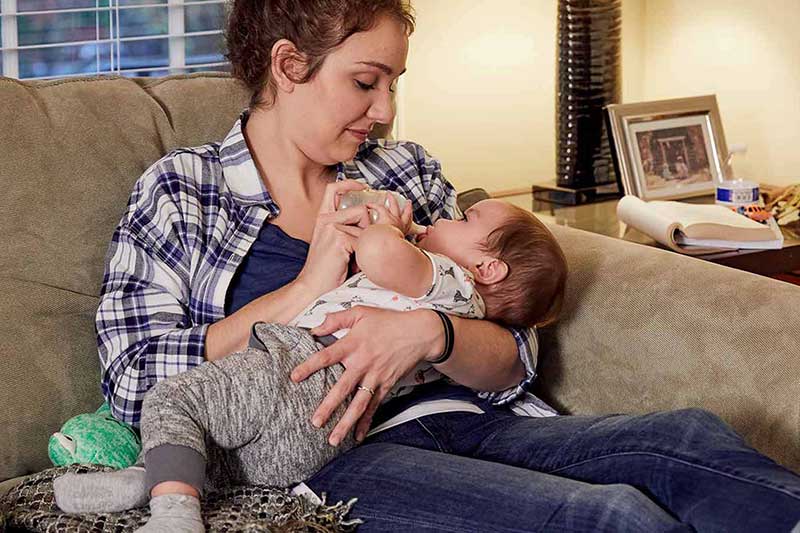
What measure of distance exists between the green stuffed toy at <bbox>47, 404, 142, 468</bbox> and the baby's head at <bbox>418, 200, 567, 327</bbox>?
0.48 meters

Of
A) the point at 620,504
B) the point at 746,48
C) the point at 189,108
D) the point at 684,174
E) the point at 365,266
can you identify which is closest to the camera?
the point at 620,504

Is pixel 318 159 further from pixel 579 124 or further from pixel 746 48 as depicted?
pixel 746 48

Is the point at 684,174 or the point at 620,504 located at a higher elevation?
the point at 684,174

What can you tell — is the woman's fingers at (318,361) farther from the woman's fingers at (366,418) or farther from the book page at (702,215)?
the book page at (702,215)

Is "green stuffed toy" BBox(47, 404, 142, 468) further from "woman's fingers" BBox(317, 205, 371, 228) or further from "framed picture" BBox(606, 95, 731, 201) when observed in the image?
"framed picture" BBox(606, 95, 731, 201)

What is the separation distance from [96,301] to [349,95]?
0.47 metres

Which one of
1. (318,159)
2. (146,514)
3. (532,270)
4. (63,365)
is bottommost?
(146,514)

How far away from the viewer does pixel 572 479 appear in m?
1.37

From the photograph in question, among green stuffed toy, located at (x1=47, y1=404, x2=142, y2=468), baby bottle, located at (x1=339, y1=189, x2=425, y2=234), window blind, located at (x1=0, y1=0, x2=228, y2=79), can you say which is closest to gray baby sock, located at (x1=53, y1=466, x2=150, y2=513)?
green stuffed toy, located at (x1=47, y1=404, x2=142, y2=468)

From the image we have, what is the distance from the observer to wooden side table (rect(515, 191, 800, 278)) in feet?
6.72

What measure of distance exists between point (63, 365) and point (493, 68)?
1530mm

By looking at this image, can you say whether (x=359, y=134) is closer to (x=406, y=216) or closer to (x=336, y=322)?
(x=406, y=216)

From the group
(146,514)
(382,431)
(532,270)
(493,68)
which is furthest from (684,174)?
(146,514)

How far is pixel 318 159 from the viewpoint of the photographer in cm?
165
